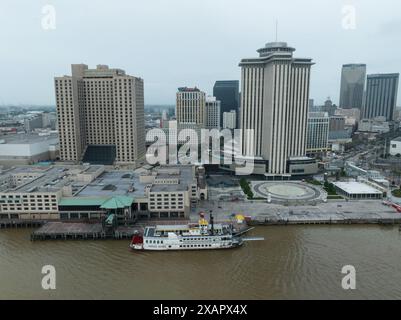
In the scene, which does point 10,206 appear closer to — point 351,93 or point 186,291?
point 186,291

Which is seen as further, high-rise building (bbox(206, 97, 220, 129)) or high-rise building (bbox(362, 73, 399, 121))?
high-rise building (bbox(362, 73, 399, 121))

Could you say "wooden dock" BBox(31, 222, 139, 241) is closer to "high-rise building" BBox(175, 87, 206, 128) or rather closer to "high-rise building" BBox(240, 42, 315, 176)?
"high-rise building" BBox(240, 42, 315, 176)

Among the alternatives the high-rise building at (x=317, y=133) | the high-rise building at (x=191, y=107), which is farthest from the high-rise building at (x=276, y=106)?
the high-rise building at (x=191, y=107)

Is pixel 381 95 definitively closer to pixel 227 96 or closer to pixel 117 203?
pixel 227 96

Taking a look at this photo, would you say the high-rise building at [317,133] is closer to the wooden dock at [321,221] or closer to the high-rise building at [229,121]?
the high-rise building at [229,121]

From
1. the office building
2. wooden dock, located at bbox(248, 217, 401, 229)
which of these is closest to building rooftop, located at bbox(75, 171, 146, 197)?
wooden dock, located at bbox(248, 217, 401, 229)
